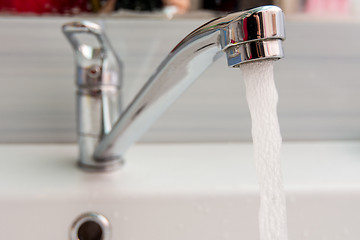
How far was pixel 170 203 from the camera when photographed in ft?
0.99

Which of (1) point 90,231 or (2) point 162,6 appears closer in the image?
(1) point 90,231

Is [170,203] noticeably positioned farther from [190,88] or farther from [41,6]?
[41,6]

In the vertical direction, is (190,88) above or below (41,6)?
below

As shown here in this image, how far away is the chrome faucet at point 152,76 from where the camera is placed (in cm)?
18

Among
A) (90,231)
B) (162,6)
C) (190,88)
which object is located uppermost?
(162,6)

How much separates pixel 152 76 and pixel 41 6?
0.24 m

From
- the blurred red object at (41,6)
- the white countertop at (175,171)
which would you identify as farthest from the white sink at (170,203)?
the blurred red object at (41,6)

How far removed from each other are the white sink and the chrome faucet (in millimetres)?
39

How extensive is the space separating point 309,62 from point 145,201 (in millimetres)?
261

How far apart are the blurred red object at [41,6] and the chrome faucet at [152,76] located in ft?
0.45

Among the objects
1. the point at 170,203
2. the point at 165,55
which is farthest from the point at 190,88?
the point at 170,203

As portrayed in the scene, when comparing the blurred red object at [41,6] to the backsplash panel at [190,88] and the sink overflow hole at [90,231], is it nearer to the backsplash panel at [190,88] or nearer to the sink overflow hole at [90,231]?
the backsplash panel at [190,88]

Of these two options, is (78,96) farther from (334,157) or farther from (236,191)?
(334,157)

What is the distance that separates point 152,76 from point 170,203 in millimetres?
123
